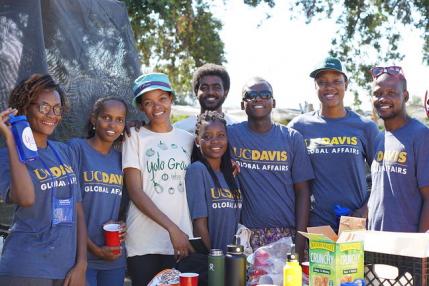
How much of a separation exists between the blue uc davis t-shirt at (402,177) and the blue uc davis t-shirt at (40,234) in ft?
6.17

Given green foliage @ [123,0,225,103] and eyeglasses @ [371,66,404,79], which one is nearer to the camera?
eyeglasses @ [371,66,404,79]

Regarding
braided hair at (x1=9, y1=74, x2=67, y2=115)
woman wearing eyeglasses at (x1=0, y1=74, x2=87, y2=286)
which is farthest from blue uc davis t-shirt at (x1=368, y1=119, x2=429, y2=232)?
braided hair at (x1=9, y1=74, x2=67, y2=115)

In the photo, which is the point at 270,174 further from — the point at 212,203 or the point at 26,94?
the point at 26,94

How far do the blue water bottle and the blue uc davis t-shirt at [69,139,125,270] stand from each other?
26.6 inches

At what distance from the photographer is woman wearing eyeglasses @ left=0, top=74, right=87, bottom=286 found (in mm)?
3086

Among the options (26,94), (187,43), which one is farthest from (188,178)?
(187,43)

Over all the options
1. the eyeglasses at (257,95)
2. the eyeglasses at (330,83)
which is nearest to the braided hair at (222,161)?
the eyeglasses at (257,95)

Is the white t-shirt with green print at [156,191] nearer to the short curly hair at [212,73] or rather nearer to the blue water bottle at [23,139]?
the blue water bottle at [23,139]

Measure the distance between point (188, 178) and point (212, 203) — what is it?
0.75 feet

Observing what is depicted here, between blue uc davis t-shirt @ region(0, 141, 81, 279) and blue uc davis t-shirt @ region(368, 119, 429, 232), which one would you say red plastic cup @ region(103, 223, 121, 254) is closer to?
blue uc davis t-shirt @ region(0, 141, 81, 279)

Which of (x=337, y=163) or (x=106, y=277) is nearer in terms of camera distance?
(x=106, y=277)

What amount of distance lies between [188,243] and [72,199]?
0.77 metres

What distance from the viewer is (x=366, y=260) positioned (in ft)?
8.89

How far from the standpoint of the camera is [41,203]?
10.5 feet
